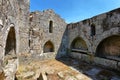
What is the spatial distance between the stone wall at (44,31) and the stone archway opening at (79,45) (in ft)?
3.47

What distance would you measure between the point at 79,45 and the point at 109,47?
10.4 ft

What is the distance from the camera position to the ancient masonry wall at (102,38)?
701cm

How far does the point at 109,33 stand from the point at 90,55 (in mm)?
2321

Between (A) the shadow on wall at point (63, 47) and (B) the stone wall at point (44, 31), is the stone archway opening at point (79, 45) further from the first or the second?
(B) the stone wall at point (44, 31)

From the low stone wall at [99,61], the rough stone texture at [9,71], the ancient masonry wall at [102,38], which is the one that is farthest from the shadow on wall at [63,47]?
the rough stone texture at [9,71]

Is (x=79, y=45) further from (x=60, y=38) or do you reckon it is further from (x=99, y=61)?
(x=99, y=61)

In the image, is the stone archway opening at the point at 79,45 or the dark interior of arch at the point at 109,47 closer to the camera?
the dark interior of arch at the point at 109,47

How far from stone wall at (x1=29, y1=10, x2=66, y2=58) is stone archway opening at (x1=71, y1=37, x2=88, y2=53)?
1.06m

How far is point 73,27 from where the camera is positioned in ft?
35.4

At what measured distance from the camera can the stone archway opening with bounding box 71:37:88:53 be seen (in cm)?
978

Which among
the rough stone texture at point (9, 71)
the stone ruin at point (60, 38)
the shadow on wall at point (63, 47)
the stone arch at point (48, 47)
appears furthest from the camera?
the shadow on wall at point (63, 47)

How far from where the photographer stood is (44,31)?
9.74 meters

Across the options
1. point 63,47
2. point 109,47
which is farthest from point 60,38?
point 109,47

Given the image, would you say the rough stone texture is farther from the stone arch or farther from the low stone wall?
the low stone wall
